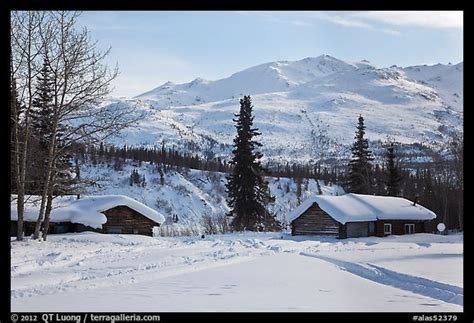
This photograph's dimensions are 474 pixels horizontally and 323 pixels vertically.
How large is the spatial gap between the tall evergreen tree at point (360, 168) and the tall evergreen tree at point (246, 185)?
5.99 meters

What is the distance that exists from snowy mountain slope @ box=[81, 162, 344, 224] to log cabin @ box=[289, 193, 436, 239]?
15.1 ft

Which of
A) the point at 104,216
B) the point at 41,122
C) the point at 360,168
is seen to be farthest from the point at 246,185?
the point at 41,122

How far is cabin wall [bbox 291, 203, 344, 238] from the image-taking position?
30969mm

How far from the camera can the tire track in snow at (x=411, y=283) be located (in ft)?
19.8

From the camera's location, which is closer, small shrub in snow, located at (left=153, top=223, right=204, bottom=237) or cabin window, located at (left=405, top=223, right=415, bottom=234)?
small shrub in snow, located at (left=153, top=223, right=204, bottom=237)

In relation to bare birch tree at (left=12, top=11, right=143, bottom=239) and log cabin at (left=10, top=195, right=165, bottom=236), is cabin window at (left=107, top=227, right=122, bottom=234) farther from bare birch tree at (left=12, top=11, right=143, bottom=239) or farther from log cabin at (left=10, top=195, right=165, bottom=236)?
bare birch tree at (left=12, top=11, right=143, bottom=239)

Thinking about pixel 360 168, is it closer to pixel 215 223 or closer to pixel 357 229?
pixel 357 229

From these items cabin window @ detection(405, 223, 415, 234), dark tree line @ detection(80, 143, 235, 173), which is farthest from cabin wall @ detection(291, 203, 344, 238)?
dark tree line @ detection(80, 143, 235, 173)

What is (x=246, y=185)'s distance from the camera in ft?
110

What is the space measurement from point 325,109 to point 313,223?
46.6ft

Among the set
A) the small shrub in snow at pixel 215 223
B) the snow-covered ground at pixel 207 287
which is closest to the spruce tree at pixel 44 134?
the snow-covered ground at pixel 207 287

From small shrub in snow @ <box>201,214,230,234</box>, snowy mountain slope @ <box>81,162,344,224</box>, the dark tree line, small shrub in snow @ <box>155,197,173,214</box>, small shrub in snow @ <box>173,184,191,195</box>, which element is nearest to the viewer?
the dark tree line

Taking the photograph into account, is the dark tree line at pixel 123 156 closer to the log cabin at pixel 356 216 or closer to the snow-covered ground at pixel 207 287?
the snow-covered ground at pixel 207 287
